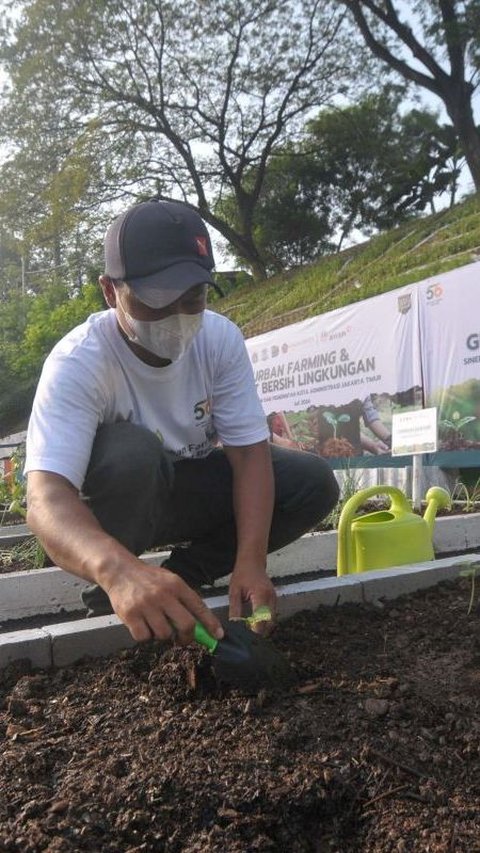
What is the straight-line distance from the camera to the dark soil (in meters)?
1.18

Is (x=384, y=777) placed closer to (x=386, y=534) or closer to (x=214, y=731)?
(x=214, y=731)

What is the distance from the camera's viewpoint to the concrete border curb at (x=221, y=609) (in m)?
1.90

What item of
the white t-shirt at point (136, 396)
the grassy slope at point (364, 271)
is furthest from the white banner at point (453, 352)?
the white t-shirt at point (136, 396)

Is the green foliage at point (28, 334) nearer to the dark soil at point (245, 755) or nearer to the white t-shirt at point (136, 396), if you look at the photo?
the white t-shirt at point (136, 396)

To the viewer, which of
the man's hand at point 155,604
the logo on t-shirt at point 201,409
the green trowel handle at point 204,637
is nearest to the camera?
the man's hand at point 155,604

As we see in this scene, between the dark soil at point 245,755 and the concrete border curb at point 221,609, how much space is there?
6 centimetres

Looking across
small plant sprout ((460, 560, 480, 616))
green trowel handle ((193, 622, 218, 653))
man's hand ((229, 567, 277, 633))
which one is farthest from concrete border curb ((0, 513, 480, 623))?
green trowel handle ((193, 622, 218, 653))

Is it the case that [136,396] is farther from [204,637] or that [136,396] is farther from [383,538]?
[383,538]

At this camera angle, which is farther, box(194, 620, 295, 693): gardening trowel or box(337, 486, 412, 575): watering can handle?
box(337, 486, 412, 575): watering can handle

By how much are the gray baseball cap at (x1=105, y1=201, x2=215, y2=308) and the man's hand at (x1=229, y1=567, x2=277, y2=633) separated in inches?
28.1

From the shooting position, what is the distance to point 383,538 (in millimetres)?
2652

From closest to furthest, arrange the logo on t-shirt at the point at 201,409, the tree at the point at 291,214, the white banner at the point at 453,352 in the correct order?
the logo on t-shirt at the point at 201,409 < the white banner at the point at 453,352 < the tree at the point at 291,214

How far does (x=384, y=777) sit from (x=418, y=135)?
25.2 m

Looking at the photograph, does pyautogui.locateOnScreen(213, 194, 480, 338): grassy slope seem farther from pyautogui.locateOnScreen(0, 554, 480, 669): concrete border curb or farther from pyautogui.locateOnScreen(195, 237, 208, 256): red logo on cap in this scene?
pyautogui.locateOnScreen(195, 237, 208, 256): red logo on cap
